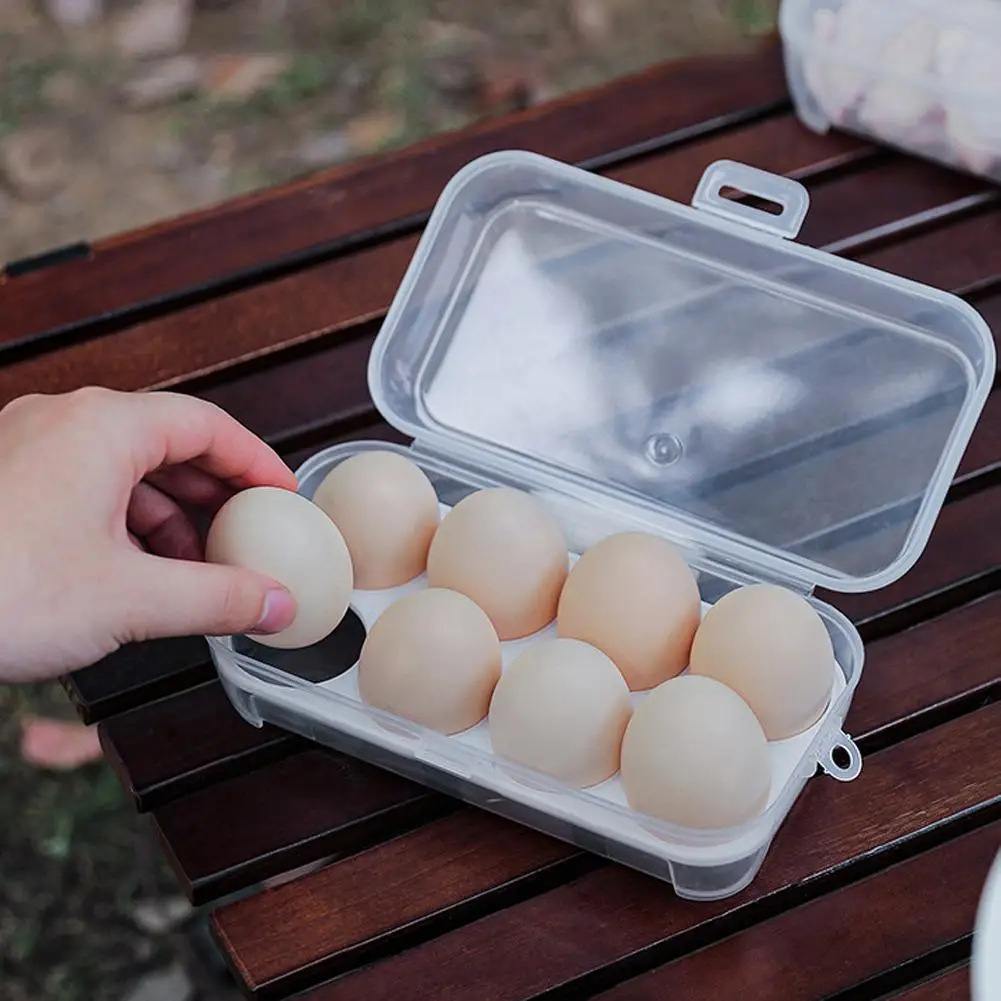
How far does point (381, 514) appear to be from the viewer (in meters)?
0.87

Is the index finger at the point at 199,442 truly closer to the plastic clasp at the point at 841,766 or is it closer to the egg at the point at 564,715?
the egg at the point at 564,715

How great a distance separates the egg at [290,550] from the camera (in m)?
0.80

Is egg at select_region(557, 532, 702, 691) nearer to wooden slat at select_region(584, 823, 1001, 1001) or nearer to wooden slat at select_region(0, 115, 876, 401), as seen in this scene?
wooden slat at select_region(584, 823, 1001, 1001)

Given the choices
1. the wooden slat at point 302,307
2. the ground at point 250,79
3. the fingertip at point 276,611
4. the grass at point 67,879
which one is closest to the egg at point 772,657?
the fingertip at point 276,611

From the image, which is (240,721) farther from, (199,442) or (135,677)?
(199,442)

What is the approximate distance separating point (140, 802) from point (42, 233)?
2.74 ft

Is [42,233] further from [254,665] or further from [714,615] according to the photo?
[714,615]

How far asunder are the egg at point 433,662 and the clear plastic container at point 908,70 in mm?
478

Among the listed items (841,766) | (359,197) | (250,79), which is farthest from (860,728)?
(250,79)

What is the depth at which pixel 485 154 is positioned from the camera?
107cm

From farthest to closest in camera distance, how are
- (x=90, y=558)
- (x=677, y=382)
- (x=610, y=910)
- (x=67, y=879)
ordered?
(x=67, y=879), (x=677, y=382), (x=610, y=910), (x=90, y=558)

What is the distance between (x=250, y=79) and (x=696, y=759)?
109 centimetres

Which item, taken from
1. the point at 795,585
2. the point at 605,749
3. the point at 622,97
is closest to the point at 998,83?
the point at 622,97

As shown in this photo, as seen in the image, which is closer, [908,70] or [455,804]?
[455,804]
